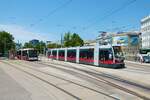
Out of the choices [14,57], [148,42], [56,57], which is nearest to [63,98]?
[56,57]

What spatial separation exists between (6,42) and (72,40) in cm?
2760

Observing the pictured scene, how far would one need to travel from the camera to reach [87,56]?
36.3 m

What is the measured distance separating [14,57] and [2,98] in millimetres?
61911

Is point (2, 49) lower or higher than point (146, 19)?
lower

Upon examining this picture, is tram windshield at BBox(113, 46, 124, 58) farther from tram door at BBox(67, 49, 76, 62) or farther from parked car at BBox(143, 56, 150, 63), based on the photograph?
parked car at BBox(143, 56, 150, 63)

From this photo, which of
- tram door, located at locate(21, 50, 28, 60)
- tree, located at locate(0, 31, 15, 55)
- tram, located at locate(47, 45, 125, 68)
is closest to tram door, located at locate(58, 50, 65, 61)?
tram, located at locate(47, 45, 125, 68)

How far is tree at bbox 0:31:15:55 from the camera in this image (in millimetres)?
101875

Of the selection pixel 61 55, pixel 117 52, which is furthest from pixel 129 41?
pixel 117 52

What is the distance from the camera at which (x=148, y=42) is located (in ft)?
323

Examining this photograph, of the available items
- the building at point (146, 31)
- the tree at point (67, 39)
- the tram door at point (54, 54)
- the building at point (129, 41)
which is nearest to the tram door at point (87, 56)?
the tram door at point (54, 54)

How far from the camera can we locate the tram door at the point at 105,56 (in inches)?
1168

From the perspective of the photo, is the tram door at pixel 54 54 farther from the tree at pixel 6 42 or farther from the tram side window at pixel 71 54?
the tree at pixel 6 42

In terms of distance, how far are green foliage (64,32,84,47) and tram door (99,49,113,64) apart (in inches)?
2333

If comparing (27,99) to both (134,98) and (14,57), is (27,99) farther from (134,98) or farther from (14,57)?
(14,57)
